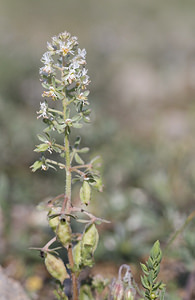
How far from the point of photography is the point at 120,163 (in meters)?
4.46

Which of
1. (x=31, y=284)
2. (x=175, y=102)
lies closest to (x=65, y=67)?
(x=31, y=284)

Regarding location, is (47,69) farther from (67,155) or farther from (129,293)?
(129,293)

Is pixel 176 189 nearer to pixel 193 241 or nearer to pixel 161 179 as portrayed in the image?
pixel 161 179

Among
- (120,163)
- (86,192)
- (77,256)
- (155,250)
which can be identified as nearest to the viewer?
(155,250)

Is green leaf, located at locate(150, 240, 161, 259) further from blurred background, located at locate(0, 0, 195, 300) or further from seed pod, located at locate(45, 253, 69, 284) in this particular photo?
blurred background, located at locate(0, 0, 195, 300)

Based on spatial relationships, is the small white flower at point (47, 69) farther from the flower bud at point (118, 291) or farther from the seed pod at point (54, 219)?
the flower bud at point (118, 291)

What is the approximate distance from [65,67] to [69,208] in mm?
601

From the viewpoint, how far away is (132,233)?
358cm

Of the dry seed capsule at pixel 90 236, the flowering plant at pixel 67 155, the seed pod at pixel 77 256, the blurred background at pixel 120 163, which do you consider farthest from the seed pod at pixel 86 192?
the blurred background at pixel 120 163

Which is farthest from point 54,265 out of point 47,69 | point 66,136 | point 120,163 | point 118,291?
point 120,163

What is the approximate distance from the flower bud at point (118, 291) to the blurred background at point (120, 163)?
63 cm

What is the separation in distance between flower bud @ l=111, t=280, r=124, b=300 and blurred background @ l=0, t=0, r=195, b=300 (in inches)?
25.0

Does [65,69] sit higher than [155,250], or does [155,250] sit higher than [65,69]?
[65,69]

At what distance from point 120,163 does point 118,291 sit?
8.51ft
